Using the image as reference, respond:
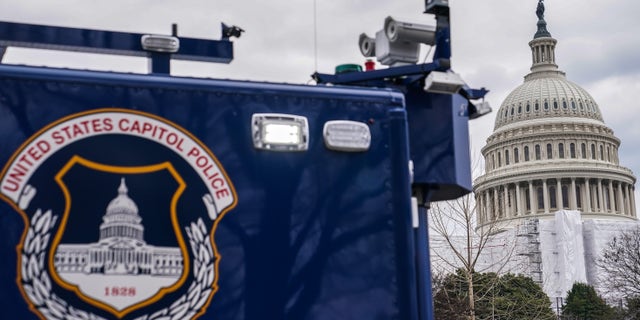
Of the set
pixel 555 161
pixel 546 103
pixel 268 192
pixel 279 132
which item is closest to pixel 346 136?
pixel 279 132

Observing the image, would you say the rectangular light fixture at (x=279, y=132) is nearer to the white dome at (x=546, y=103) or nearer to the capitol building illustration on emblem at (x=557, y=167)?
the capitol building illustration on emblem at (x=557, y=167)

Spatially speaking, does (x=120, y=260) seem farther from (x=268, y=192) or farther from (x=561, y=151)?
(x=561, y=151)

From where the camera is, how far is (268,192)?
421 cm

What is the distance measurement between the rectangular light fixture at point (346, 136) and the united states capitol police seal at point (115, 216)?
1.94ft

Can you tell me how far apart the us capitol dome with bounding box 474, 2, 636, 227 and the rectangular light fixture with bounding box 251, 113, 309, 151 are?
116 m

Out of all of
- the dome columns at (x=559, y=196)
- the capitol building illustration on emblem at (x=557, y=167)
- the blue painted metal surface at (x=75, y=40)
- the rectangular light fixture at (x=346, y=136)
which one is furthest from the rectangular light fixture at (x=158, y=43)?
the dome columns at (x=559, y=196)

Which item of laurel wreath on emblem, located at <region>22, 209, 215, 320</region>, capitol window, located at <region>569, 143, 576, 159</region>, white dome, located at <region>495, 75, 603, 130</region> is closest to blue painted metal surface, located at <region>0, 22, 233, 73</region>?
laurel wreath on emblem, located at <region>22, 209, 215, 320</region>

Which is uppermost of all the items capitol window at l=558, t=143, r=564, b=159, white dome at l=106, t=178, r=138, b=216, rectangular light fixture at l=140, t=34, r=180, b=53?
capitol window at l=558, t=143, r=564, b=159

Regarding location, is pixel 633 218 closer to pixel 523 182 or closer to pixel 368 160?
pixel 523 182

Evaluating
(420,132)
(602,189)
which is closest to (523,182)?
(602,189)

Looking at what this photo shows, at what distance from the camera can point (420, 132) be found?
4793mm

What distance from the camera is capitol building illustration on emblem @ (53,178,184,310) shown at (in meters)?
3.79

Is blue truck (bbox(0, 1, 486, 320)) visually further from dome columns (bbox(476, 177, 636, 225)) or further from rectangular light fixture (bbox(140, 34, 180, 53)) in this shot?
dome columns (bbox(476, 177, 636, 225))

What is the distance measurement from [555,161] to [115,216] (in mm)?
126009
